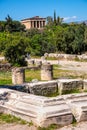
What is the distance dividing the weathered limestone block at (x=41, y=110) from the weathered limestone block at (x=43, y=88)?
256 cm

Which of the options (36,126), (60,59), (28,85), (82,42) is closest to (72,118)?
(36,126)

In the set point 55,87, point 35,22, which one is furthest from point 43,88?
point 35,22

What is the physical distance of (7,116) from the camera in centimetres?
880

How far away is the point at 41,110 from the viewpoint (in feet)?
25.8

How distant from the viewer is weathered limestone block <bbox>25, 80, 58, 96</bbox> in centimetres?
1147

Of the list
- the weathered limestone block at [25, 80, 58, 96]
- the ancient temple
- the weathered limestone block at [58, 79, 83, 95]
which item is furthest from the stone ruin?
the ancient temple

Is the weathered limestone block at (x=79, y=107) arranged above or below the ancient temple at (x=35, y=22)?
below

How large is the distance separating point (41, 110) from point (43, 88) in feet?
12.4

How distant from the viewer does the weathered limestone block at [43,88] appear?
11473 millimetres

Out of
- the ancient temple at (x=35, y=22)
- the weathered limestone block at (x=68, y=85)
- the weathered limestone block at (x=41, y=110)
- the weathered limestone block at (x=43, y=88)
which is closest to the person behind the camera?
the weathered limestone block at (x=41, y=110)

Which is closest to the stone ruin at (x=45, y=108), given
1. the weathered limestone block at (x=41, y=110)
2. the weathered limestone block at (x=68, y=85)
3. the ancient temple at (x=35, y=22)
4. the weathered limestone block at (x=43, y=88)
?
the weathered limestone block at (x=41, y=110)

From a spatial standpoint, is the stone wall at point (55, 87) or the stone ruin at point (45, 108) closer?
the stone ruin at point (45, 108)

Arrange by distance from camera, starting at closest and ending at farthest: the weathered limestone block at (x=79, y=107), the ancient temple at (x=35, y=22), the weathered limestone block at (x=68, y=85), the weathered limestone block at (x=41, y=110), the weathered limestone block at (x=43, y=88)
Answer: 1. the weathered limestone block at (x=41, y=110)
2. the weathered limestone block at (x=79, y=107)
3. the weathered limestone block at (x=43, y=88)
4. the weathered limestone block at (x=68, y=85)
5. the ancient temple at (x=35, y=22)

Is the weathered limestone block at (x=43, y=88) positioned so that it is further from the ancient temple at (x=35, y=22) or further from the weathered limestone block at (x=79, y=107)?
the ancient temple at (x=35, y=22)
